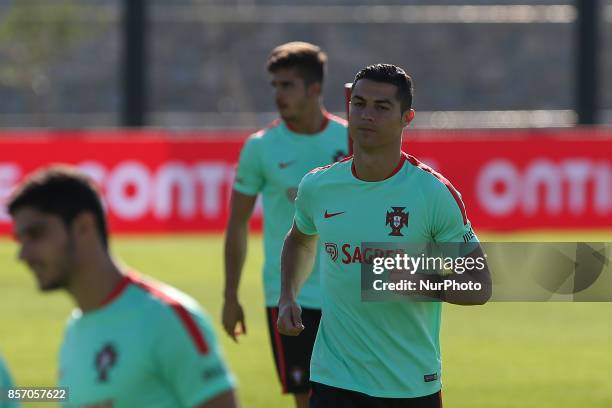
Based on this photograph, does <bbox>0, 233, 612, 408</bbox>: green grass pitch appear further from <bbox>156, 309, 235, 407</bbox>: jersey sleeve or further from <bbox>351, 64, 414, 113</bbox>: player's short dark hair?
<bbox>156, 309, 235, 407</bbox>: jersey sleeve

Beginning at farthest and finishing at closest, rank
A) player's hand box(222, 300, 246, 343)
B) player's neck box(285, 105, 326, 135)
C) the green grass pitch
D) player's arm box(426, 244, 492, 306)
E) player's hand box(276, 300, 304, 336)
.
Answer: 1. the green grass pitch
2. player's neck box(285, 105, 326, 135)
3. player's hand box(222, 300, 246, 343)
4. player's hand box(276, 300, 304, 336)
5. player's arm box(426, 244, 492, 306)

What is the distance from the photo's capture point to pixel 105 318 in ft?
14.4

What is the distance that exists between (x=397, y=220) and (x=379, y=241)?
0.12 meters

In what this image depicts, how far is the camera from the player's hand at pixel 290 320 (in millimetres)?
5992

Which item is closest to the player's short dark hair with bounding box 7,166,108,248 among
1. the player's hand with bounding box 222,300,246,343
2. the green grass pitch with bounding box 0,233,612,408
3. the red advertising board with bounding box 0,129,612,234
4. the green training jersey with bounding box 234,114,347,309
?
the player's hand with bounding box 222,300,246,343

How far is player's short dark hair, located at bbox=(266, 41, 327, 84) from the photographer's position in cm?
812

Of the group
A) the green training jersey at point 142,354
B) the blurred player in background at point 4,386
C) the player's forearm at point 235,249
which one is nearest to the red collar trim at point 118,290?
the green training jersey at point 142,354

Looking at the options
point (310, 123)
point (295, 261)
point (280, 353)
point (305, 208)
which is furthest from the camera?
point (310, 123)

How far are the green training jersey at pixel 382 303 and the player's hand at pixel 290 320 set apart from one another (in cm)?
20

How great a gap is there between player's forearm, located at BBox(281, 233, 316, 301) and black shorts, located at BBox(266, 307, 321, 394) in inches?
55.6

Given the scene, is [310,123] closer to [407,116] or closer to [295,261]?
[295,261]

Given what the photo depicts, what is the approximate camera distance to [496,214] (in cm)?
2088

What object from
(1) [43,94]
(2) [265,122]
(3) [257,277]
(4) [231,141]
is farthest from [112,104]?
(3) [257,277]

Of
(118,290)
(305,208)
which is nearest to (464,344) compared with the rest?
(305,208)
